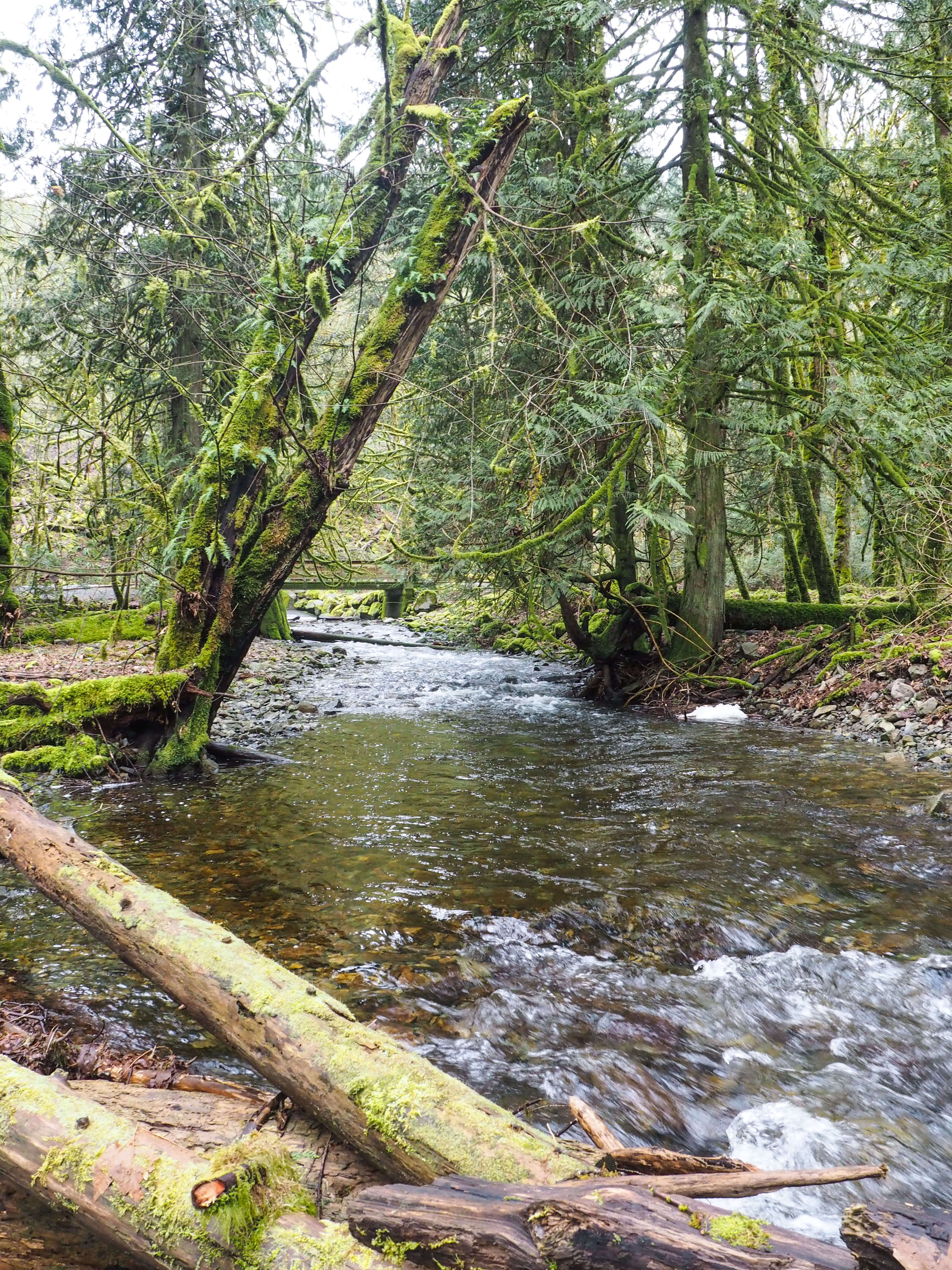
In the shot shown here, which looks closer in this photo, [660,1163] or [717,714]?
[660,1163]

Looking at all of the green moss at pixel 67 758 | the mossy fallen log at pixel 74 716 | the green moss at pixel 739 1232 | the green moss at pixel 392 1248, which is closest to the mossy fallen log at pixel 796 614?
the mossy fallen log at pixel 74 716

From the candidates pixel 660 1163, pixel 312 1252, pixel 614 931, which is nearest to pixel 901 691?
pixel 614 931

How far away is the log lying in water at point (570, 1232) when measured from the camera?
4.38 feet

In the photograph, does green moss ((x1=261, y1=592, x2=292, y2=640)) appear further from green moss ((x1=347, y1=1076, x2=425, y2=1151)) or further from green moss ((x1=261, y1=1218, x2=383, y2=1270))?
green moss ((x1=261, y1=1218, x2=383, y2=1270))

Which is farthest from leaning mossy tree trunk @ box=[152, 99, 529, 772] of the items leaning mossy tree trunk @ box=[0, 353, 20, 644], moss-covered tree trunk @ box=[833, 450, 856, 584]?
moss-covered tree trunk @ box=[833, 450, 856, 584]

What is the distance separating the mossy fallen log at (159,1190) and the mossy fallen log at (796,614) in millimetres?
9791

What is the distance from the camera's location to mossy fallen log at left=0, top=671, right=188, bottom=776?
5984mm

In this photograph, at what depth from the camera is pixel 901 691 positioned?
325 inches

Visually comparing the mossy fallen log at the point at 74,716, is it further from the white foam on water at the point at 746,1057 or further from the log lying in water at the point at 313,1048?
the white foam on water at the point at 746,1057

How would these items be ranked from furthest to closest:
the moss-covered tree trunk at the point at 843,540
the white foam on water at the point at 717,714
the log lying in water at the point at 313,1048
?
the moss-covered tree trunk at the point at 843,540 < the white foam on water at the point at 717,714 < the log lying in water at the point at 313,1048

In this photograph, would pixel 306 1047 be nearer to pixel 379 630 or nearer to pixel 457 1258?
pixel 457 1258

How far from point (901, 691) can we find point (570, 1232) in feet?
27.1

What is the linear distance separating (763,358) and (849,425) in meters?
1.29

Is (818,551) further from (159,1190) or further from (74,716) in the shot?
(159,1190)
